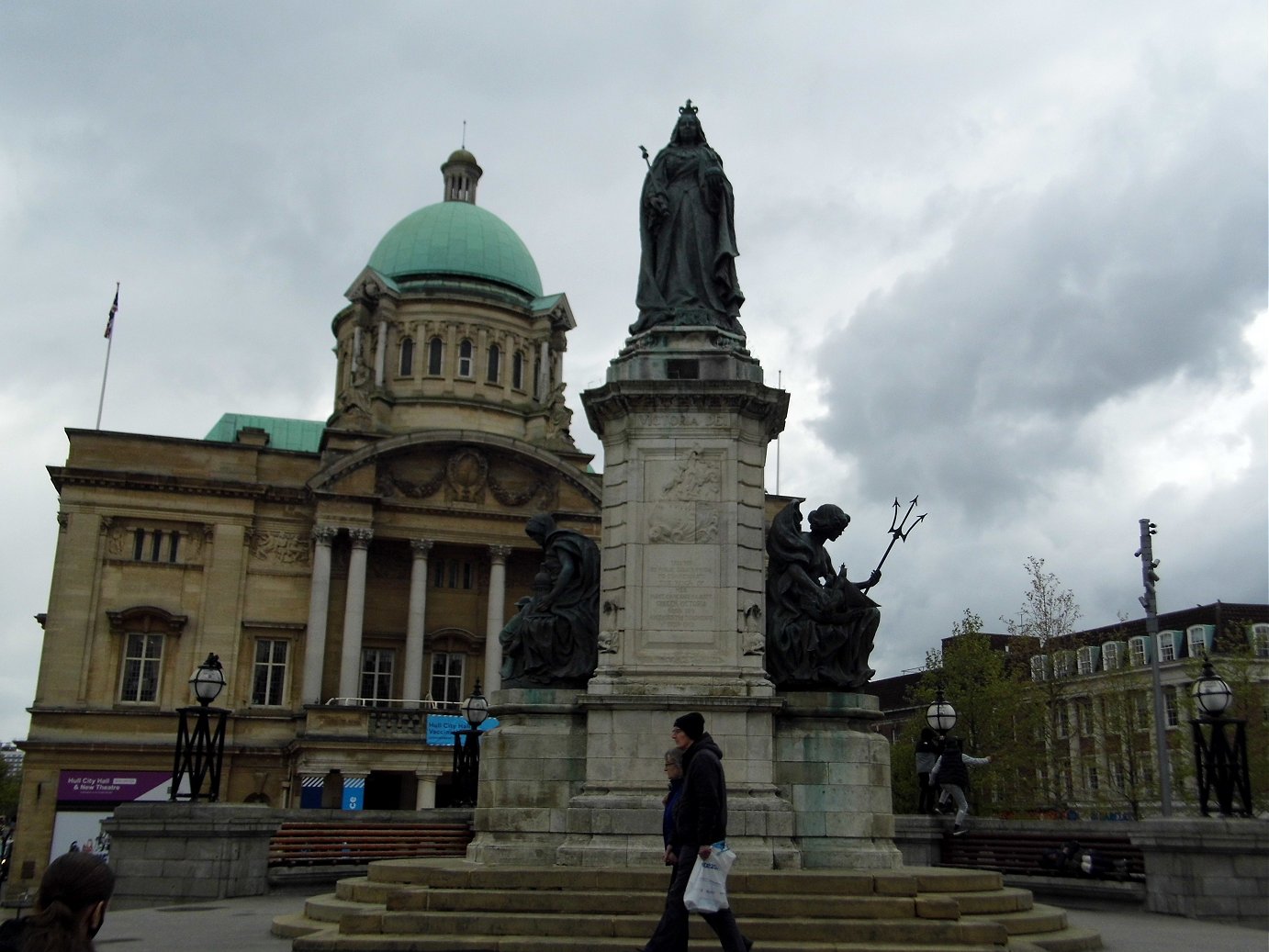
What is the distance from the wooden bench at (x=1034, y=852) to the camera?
58.3 ft

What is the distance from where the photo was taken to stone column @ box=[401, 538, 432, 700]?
56.4m

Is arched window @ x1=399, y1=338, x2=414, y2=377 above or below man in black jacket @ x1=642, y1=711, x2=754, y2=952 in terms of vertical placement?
above

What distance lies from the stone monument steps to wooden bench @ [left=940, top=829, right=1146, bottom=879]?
6.11 m

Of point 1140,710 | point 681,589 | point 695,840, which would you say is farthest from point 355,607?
point 695,840

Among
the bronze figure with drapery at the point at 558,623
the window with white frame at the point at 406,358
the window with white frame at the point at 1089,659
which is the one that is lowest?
the bronze figure with drapery at the point at 558,623

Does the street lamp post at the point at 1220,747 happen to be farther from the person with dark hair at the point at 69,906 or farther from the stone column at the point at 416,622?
the stone column at the point at 416,622

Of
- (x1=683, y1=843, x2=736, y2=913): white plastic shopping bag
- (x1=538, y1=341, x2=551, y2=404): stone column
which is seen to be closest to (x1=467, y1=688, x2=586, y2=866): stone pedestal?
(x1=683, y1=843, x2=736, y2=913): white plastic shopping bag

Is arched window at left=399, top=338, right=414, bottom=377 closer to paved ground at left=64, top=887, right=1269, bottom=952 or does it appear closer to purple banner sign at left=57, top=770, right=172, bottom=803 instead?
purple banner sign at left=57, top=770, right=172, bottom=803

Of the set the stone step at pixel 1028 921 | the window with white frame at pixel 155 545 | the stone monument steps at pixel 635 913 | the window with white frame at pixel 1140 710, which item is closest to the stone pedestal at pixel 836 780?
the stone monument steps at pixel 635 913

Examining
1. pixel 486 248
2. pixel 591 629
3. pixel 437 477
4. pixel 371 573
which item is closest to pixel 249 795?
pixel 371 573

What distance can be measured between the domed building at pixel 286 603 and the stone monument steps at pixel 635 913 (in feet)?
133

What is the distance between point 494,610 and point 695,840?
49.8m

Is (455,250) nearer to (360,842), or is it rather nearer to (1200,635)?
(1200,635)

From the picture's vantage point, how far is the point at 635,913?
11.1 m
